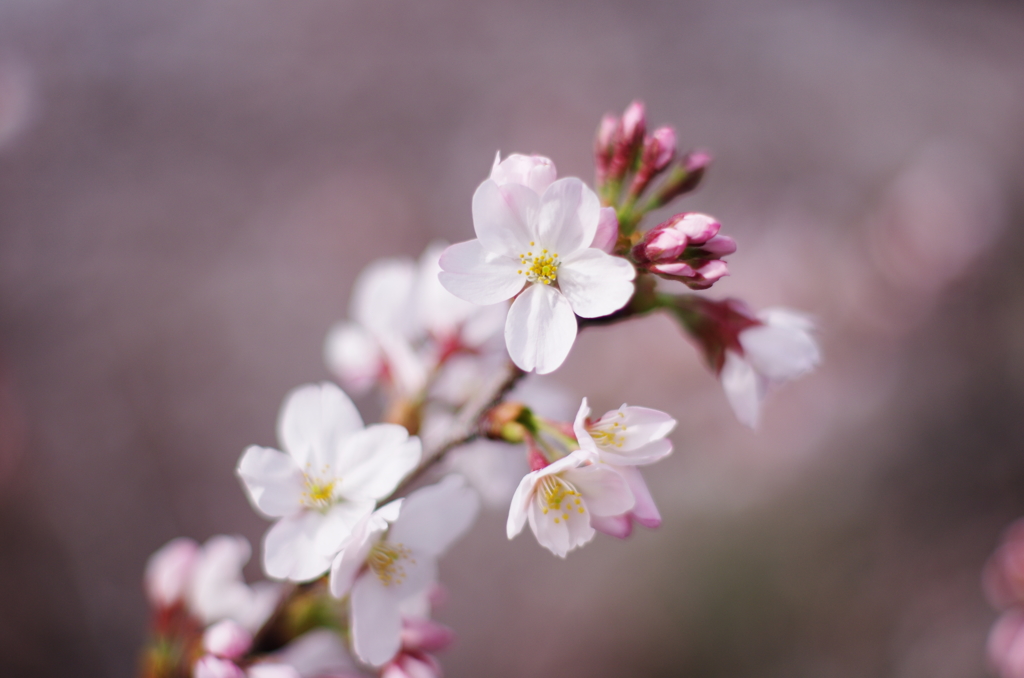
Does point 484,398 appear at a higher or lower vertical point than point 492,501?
higher

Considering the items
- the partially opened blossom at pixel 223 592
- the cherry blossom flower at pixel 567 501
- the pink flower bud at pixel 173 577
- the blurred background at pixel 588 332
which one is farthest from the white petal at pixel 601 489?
the blurred background at pixel 588 332

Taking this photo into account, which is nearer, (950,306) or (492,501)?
(492,501)

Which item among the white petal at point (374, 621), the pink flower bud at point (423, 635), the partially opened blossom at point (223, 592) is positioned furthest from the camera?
the partially opened blossom at point (223, 592)

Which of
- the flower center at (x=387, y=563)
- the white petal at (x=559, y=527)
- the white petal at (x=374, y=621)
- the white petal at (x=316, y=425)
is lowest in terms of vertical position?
the white petal at (x=374, y=621)

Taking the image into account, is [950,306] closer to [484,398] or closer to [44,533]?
[484,398]

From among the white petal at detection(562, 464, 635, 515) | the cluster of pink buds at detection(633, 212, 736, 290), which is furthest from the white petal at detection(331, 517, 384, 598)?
the cluster of pink buds at detection(633, 212, 736, 290)

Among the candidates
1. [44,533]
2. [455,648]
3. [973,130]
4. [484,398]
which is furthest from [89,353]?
[973,130]

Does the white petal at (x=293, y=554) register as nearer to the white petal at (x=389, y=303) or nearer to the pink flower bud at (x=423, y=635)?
the pink flower bud at (x=423, y=635)

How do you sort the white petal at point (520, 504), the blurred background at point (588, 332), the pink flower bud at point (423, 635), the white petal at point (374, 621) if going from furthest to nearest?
the blurred background at point (588, 332) < the pink flower bud at point (423, 635) < the white petal at point (374, 621) < the white petal at point (520, 504)
